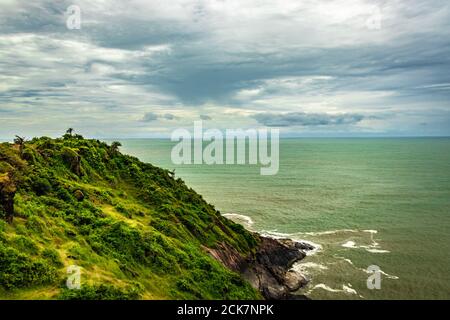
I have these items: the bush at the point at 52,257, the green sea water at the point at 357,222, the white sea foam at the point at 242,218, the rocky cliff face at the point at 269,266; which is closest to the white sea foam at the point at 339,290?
the green sea water at the point at 357,222

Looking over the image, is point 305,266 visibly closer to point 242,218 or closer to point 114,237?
point 242,218

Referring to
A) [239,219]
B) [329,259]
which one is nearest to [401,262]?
[329,259]

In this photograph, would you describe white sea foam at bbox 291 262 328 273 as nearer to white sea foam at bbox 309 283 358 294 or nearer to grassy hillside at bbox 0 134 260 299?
white sea foam at bbox 309 283 358 294

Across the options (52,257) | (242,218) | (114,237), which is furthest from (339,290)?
(52,257)

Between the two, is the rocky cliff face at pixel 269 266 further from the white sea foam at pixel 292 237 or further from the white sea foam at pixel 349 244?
the white sea foam at pixel 349 244

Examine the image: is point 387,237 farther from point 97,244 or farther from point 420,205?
point 97,244
